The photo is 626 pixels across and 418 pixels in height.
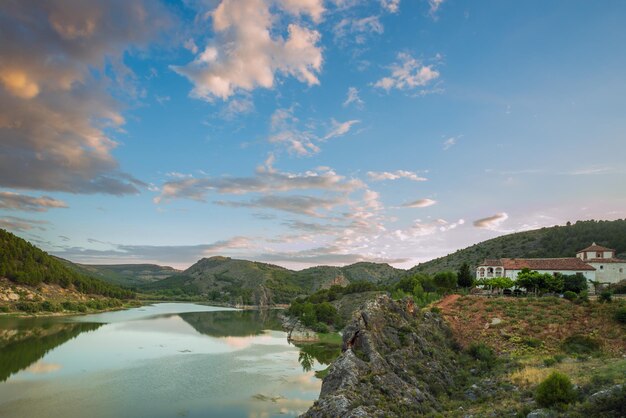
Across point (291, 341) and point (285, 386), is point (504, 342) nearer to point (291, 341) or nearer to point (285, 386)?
point (285, 386)

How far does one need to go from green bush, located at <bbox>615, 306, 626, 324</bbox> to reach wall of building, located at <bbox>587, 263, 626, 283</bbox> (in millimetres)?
30886

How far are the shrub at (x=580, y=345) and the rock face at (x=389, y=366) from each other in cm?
1038

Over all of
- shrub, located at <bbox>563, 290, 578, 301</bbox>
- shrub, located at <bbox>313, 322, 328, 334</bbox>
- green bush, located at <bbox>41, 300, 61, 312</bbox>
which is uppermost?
shrub, located at <bbox>563, 290, 578, 301</bbox>

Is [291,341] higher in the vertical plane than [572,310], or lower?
lower

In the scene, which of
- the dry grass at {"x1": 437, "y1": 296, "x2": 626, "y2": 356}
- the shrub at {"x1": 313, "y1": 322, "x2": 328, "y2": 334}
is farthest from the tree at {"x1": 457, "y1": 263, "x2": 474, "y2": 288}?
the shrub at {"x1": 313, "y1": 322, "x2": 328, "y2": 334}

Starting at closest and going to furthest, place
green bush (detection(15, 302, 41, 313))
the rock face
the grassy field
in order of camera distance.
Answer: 1. the grassy field
2. the rock face
3. green bush (detection(15, 302, 41, 313))

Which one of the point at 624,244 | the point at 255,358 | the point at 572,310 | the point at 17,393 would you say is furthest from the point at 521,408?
the point at 624,244

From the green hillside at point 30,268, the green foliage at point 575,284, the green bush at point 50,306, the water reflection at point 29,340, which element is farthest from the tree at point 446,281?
the green hillside at point 30,268

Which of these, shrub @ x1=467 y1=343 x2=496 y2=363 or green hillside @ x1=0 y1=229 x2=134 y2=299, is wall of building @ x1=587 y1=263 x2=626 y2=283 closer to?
shrub @ x1=467 y1=343 x2=496 y2=363

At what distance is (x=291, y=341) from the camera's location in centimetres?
8919

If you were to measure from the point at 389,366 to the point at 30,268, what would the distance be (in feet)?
520

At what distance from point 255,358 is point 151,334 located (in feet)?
130

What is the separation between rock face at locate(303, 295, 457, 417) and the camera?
77.5 feet

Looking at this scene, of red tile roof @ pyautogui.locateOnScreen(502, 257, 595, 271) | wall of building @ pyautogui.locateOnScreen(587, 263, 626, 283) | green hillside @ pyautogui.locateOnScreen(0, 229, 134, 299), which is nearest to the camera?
wall of building @ pyautogui.locateOnScreen(587, 263, 626, 283)
